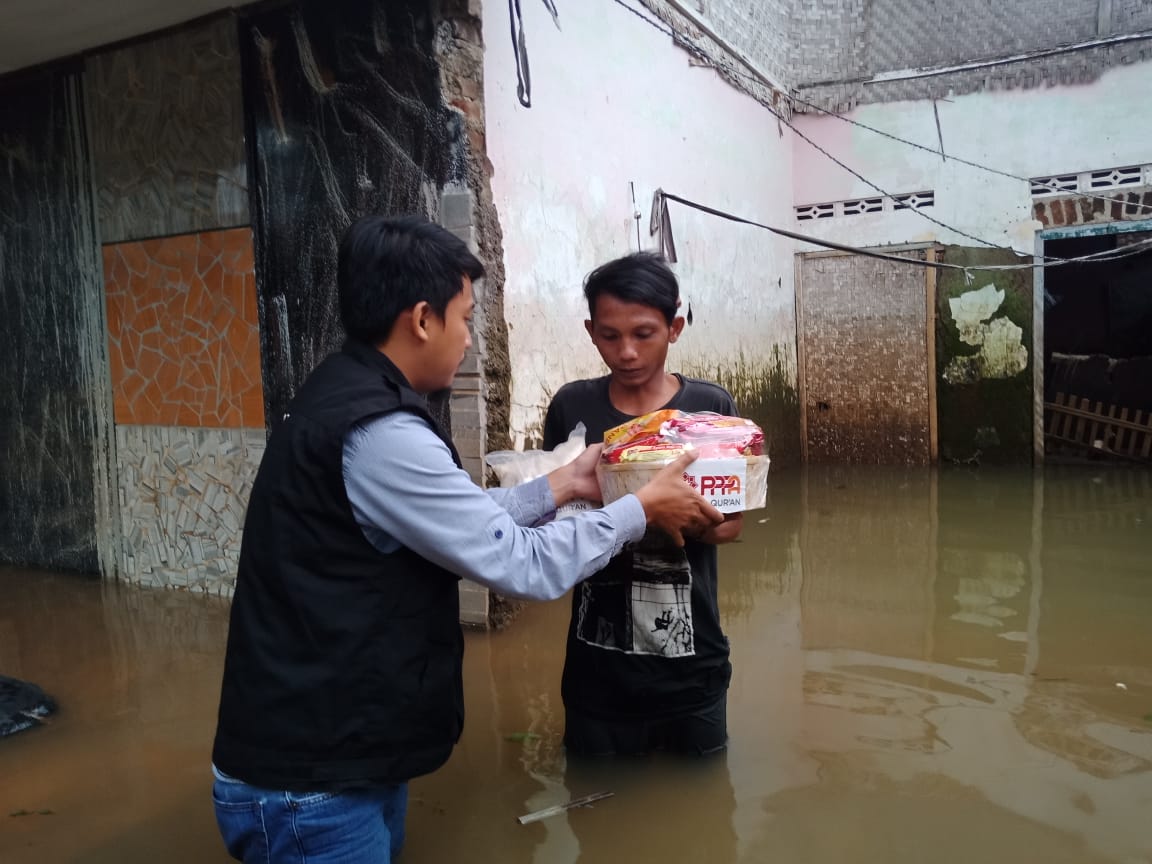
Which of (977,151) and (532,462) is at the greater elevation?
(977,151)

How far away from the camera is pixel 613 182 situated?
5.53 metres

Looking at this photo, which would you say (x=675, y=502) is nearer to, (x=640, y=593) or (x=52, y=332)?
(x=640, y=593)

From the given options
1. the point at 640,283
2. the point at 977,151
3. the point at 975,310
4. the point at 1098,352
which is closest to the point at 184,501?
the point at 640,283

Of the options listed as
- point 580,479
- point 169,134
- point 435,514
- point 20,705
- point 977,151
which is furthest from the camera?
point 977,151

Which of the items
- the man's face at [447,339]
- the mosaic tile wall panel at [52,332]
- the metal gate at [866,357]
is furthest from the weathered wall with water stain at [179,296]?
the metal gate at [866,357]

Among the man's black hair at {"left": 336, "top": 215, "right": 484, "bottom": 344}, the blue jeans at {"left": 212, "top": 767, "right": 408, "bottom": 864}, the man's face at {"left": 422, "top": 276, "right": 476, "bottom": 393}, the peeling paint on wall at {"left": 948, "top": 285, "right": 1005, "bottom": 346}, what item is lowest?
the blue jeans at {"left": 212, "top": 767, "right": 408, "bottom": 864}

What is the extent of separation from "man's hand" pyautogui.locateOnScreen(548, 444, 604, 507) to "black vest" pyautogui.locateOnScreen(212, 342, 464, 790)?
58 centimetres

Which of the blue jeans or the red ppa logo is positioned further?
the red ppa logo

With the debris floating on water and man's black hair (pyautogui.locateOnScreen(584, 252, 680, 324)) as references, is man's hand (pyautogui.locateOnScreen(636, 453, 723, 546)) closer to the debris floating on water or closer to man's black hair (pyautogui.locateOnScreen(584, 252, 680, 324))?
man's black hair (pyautogui.locateOnScreen(584, 252, 680, 324))

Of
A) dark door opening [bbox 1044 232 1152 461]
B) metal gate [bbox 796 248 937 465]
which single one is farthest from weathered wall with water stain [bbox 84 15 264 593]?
dark door opening [bbox 1044 232 1152 461]

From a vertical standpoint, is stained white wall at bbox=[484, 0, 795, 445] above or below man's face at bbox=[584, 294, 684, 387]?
above

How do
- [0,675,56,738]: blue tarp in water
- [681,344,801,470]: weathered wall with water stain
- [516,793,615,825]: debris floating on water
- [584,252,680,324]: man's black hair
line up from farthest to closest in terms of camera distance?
[681,344,801,470]: weathered wall with water stain
[0,675,56,738]: blue tarp in water
[516,793,615,825]: debris floating on water
[584,252,680,324]: man's black hair

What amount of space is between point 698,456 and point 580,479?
31 cm

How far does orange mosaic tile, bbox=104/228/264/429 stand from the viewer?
439cm
